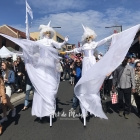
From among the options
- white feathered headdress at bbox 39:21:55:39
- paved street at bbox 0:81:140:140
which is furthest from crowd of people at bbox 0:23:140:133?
paved street at bbox 0:81:140:140

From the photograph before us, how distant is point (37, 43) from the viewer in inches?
235

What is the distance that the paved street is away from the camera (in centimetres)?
513

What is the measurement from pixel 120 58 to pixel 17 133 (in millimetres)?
2740

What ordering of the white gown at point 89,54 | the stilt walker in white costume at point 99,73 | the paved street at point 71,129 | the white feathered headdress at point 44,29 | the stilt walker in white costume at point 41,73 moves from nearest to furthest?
the paved street at point 71,129, the stilt walker in white costume at point 99,73, the stilt walker in white costume at point 41,73, the white gown at point 89,54, the white feathered headdress at point 44,29

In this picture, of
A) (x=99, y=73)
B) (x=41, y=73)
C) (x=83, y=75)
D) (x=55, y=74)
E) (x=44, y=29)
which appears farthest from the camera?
(x=44, y=29)

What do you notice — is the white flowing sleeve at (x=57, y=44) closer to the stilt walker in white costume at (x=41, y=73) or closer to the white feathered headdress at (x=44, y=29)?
the stilt walker in white costume at (x=41, y=73)

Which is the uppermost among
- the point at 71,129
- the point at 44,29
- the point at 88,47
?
the point at 44,29

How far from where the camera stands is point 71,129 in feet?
18.5

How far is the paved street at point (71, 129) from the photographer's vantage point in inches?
202

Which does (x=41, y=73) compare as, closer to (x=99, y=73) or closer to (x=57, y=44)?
(x=57, y=44)

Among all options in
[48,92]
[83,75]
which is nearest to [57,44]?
[83,75]

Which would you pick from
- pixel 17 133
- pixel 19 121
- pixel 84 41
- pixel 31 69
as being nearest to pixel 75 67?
pixel 84 41

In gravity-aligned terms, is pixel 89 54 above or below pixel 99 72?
above

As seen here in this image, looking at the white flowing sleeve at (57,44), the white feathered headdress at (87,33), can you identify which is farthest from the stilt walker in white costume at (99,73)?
the white flowing sleeve at (57,44)
